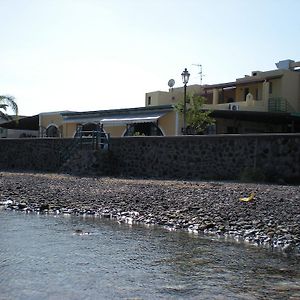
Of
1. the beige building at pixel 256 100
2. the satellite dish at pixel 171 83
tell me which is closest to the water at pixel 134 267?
the beige building at pixel 256 100

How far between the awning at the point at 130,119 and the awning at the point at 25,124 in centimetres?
1087

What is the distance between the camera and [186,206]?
12.4 m

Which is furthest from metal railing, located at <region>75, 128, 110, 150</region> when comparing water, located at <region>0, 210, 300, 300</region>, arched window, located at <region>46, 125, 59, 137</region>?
arched window, located at <region>46, 125, 59, 137</region>

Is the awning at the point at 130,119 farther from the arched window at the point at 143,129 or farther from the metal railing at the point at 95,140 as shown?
the metal railing at the point at 95,140

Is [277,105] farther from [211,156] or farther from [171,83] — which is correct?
[211,156]

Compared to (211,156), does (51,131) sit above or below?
above

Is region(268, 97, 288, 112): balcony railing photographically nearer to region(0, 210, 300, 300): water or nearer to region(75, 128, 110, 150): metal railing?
region(75, 128, 110, 150): metal railing

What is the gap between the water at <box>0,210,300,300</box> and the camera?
6168 millimetres

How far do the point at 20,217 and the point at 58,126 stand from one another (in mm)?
30595

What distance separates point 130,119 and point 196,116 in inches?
175

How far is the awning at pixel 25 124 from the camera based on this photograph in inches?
1690

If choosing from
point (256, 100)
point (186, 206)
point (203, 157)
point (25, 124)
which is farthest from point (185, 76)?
point (25, 124)

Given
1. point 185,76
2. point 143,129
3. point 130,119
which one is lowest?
point 143,129

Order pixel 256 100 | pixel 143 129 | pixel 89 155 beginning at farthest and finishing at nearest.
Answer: pixel 256 100 < pixel 143 129 < pixel 89 155
